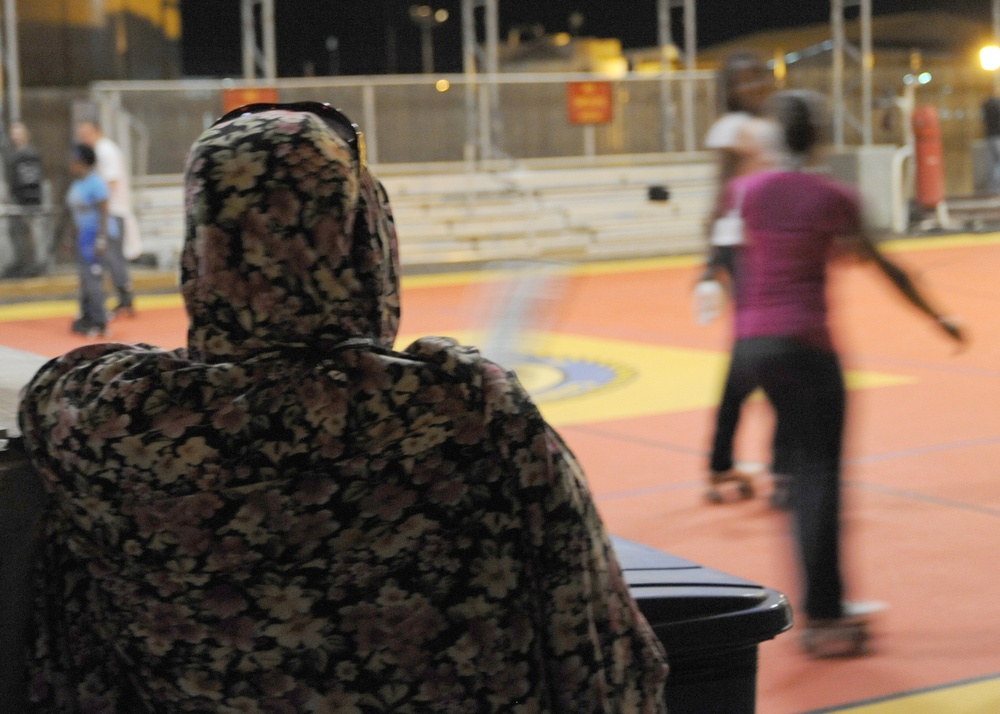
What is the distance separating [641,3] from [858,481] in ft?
98.6

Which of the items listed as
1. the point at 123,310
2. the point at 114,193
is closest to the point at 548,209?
the point at 123,310

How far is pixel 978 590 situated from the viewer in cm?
424

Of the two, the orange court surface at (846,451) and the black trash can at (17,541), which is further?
the orange court surface at (846,451)

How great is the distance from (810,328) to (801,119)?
0.59 meters

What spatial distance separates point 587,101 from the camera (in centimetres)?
1844

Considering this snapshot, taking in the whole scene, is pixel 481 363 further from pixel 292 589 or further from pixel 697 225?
pixel 697 225

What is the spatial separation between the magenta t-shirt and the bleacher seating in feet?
42.5

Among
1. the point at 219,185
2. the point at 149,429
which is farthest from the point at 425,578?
the point at 219,185

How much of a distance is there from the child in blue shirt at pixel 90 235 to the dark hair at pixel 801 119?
25.6 feet

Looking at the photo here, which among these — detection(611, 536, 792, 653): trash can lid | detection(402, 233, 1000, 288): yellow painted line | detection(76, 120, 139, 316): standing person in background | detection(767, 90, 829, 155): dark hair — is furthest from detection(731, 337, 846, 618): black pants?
detection(402, 233, 1000, 288): yellow painted line

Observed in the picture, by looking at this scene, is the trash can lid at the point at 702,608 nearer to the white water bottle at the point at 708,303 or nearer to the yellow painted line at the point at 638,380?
the white water bottle at the point at 708,303

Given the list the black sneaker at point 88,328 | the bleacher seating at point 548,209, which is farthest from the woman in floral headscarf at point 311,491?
the bleacher seating at point 548,209

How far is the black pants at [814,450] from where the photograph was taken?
148 inches

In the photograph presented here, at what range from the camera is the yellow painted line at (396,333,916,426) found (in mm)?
7422
